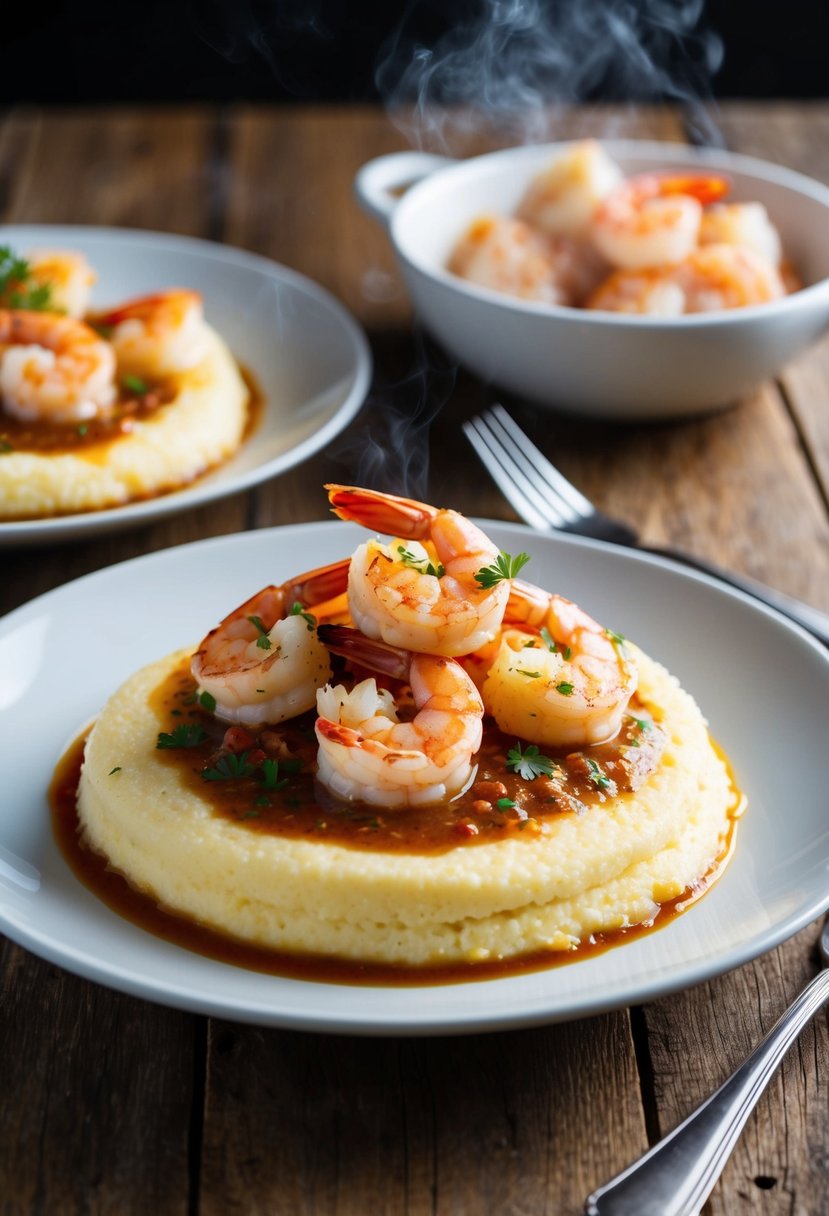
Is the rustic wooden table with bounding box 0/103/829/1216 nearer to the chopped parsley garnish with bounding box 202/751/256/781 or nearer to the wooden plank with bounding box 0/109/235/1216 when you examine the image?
the wooden plank with bounding box 0/109/235/1216

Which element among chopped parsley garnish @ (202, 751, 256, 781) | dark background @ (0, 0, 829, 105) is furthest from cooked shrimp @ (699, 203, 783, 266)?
dark background @ (0, 0, 829, 105)

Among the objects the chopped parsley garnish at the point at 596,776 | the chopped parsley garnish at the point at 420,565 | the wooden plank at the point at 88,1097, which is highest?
the chopped parsley garnish at the point at 420,565

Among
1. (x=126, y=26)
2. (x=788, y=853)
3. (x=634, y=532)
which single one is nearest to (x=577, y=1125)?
(x=788, y=853)

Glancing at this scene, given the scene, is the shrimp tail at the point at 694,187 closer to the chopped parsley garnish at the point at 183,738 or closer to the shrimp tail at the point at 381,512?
the shrimp tail at the point at 381,512

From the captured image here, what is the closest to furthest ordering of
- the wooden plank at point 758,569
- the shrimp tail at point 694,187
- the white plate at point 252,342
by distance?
the wooden plank at point 758,569
the white plate at point 252,342
the shrimp tail at point 694,187

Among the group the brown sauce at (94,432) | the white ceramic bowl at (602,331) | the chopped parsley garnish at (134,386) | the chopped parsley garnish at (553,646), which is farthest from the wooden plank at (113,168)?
the chopped parsley garnish at (553,646)

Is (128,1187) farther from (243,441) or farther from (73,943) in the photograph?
(243,441)

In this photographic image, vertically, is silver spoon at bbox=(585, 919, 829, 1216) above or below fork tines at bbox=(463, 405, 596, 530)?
above
